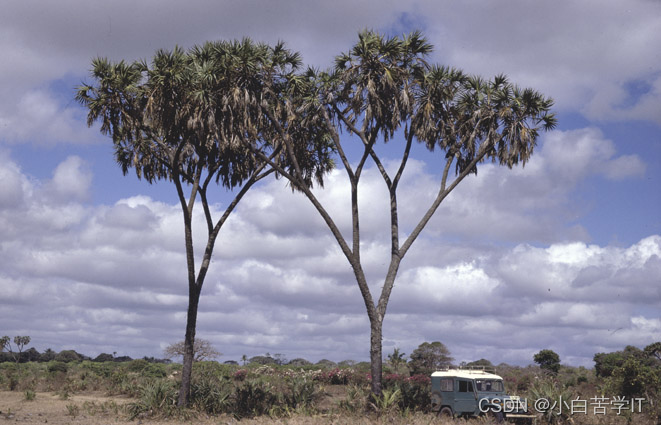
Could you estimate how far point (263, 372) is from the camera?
140 ft

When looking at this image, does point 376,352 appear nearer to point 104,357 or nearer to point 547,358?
point 547,358

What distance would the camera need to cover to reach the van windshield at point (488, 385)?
21984 mm

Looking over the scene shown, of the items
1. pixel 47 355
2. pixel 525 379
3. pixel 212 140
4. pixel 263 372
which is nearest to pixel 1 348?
pixel 263 372

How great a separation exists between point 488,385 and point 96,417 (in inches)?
587

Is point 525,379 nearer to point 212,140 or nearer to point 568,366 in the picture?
point 568,366

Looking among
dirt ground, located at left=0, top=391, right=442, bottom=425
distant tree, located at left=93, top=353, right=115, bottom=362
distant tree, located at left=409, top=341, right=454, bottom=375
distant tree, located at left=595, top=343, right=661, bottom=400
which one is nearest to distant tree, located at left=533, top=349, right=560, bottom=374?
distant tree, located at left=409, top=341, right=454, bottom=375

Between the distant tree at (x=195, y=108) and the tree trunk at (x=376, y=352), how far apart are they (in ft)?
23.6

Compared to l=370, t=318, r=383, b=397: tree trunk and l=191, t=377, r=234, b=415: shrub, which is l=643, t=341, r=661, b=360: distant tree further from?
l=191, t=377, r=234, b=415: shrub

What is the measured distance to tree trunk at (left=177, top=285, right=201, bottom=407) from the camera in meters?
25.1

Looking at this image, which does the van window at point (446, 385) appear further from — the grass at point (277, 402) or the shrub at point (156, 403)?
the shrub at point (156, 403)

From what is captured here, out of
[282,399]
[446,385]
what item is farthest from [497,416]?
[282,399]

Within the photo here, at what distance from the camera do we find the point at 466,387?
2208 cm

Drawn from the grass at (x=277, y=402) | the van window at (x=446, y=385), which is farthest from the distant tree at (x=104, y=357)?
the van window at (x=446, y=385)

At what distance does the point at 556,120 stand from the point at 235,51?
46.4 feet
